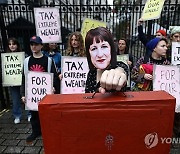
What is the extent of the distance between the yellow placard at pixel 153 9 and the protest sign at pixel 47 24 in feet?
5.93

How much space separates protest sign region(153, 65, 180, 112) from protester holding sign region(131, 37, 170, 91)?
10cm

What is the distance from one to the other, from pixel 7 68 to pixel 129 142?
4.39 metres

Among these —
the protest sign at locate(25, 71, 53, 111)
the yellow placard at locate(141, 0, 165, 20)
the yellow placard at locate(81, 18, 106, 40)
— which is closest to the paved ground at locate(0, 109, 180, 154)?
the protest sign at locate(25, 71, 53, 111)

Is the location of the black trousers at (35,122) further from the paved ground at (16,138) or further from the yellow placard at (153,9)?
the yellow placard at (153,9)

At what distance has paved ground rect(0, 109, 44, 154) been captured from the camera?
3754 millimetres

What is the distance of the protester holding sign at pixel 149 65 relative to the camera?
3.27 meters

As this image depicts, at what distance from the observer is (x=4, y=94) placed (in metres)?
6.12

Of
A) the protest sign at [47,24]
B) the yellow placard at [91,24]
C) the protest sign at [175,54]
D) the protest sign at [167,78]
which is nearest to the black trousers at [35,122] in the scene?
the protest sign at [47,24]

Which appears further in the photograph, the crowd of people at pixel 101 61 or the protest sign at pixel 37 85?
the protest sign at pixel 37 85

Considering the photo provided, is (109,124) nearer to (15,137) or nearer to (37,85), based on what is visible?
Result: (37,85)

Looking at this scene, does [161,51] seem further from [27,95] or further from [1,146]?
[1,146]

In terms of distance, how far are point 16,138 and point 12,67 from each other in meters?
1.58

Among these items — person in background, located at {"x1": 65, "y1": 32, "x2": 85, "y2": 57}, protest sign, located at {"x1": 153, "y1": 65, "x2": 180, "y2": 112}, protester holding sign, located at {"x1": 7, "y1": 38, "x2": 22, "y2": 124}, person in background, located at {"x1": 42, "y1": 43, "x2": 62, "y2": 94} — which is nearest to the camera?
protest sign, located at {"x1": 153, "y1": 65, "x2": 180, "y2": 112}

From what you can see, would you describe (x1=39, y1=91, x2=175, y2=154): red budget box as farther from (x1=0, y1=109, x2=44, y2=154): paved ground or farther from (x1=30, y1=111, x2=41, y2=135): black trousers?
(x1=30, y1=111, x2=41, y2=135): black trousers
